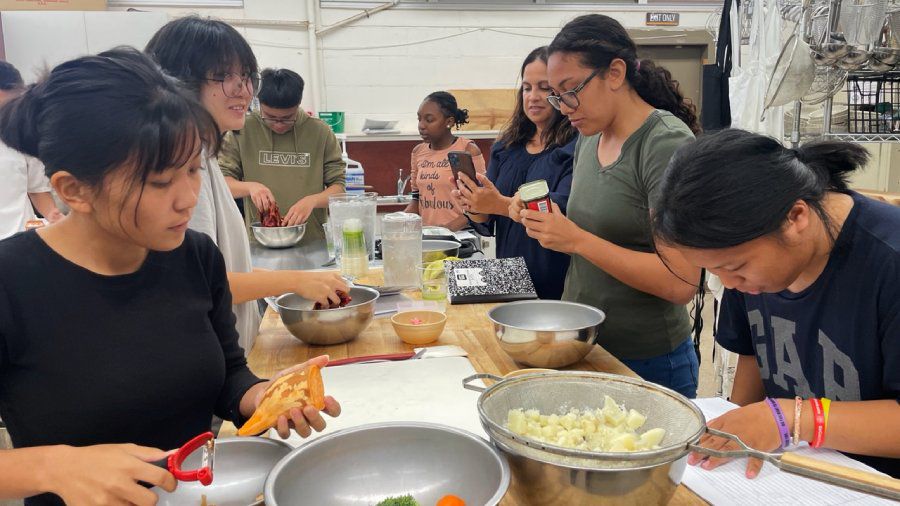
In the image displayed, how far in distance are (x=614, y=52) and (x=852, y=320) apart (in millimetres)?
996

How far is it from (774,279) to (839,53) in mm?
1902

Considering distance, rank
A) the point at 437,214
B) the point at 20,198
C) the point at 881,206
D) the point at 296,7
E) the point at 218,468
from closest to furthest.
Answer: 1. the point at 218,468
2. the point at 881,206
3. the point at 20,198
4. the point at 437,214
5. the point at 296,7

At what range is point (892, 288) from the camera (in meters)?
1.09

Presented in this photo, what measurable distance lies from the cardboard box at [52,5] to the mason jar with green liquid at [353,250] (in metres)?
A: 4.25

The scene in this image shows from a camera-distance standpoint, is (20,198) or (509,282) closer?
(509,282)

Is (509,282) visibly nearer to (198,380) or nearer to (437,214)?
(198,380)

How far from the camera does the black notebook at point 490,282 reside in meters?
1.97

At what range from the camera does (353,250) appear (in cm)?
230

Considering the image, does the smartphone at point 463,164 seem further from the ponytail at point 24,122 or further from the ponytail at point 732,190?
the ponytail at point 24,122

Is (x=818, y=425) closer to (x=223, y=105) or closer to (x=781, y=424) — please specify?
(x=781, y=424)

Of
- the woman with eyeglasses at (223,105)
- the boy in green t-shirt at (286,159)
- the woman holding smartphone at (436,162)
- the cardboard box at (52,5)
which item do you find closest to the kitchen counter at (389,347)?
the woman with eyeglasses at (223,105)

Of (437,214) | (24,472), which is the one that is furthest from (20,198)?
(24,472)

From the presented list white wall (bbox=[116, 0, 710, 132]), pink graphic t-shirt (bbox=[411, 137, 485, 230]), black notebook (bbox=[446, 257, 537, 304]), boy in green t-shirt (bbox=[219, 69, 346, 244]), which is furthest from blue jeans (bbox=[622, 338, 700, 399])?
white wall (bbox=[116, 0, 710, 132])

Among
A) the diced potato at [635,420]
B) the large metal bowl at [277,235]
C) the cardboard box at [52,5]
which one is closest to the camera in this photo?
the diced potato at [635,420]
